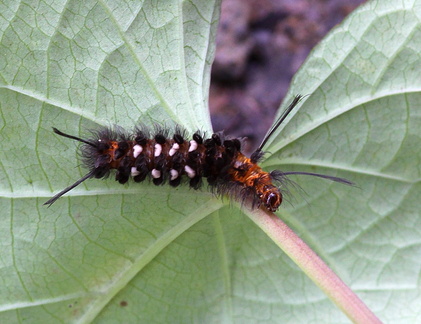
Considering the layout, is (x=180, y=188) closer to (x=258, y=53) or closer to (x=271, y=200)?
(x=271, y=200)

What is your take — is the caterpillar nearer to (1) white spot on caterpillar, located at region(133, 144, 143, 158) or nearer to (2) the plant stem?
(1) white spot on caterpillar, located at region(133, 144, 143, 158)

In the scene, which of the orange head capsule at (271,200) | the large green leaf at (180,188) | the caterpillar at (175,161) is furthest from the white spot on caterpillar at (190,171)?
the orange head capsule at (271,200)

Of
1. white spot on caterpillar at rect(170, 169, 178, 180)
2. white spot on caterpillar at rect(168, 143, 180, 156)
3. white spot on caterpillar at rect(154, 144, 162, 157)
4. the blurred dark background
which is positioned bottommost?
white spot on caterpillar at rect(170, 169, 178, 180)

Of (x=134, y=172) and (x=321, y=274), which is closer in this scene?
(x=321, y=274)

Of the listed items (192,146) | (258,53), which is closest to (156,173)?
(192,146)

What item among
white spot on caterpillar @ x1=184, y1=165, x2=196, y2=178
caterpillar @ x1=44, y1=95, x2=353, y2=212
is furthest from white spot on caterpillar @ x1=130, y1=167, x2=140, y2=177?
white spot on caterpillar @ x1=184, y1=165, x2=196, y2=178
